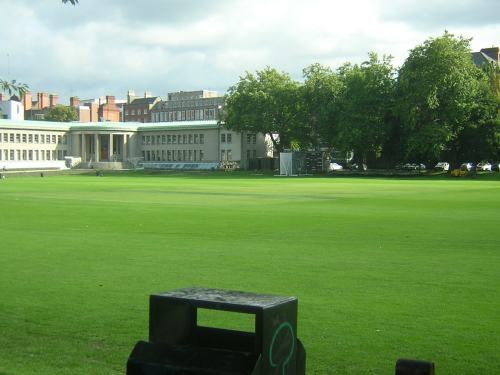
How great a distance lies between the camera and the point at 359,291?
10203 mm

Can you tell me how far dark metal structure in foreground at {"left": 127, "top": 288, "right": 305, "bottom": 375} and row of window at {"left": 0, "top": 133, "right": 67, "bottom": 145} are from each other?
126336 millimetres

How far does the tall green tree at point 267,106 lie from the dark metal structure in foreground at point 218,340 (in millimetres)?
98095

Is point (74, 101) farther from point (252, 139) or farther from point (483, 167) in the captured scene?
point (483, 167)

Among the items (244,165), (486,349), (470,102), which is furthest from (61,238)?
(244,165)

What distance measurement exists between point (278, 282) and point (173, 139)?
124 m

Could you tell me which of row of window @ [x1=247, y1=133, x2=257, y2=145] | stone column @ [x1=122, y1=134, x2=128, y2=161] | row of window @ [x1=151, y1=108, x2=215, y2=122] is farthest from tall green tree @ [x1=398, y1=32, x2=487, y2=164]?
row of window @ [x1=151, y1=108, x2=215, y2=122]

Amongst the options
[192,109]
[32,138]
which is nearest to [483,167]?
[32,138]

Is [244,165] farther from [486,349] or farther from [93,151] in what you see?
[486,349]

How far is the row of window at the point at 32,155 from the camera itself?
123688mm

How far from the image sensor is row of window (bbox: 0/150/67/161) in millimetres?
123688

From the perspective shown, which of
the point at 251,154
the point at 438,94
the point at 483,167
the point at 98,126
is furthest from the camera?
the point at 98,126

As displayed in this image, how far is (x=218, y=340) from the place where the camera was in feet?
13.3

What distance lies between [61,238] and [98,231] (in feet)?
6.50

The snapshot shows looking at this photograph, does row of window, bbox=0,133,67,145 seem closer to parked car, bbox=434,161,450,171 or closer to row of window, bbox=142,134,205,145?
row of window, bbox=142,134,205,145
